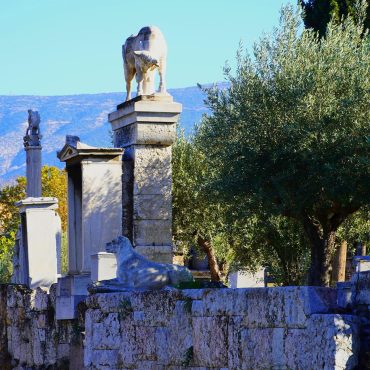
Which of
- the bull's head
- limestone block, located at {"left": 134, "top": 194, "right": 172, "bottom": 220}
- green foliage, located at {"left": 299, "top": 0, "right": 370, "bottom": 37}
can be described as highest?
green foliage, located at {"left": 299, "top": 0, "right": 370, "bottom": 37}

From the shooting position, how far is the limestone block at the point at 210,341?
9961 millimetres

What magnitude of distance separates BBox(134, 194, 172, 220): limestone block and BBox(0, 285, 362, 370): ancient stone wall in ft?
9.32

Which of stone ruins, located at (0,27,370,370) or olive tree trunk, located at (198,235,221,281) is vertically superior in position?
stone ruins, located at (0,27,370,370)

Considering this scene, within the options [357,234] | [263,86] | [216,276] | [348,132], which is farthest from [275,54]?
[216,276]

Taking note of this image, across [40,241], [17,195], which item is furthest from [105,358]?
[17,195]

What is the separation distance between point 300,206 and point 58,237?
4767 millimetres

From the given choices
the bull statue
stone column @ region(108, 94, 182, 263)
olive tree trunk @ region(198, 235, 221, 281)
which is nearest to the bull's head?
the bull statue

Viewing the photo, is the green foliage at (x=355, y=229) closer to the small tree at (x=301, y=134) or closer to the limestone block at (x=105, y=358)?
the small tree at (x=301, y=134)

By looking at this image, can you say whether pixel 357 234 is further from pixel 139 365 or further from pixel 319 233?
pixel 139 365

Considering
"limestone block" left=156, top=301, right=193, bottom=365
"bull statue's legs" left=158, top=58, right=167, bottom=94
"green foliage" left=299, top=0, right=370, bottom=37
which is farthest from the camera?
"green foliage" left=299, top=0, right=370, bottom=37

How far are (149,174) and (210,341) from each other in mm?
7920

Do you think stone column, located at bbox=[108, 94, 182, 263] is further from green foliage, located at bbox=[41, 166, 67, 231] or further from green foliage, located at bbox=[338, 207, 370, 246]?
green foliage, located at bbox=[41, 166, 67, 231]

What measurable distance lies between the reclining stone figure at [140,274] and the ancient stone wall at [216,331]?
0.33 m

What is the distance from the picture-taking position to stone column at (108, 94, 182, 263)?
Result: 17828 millimetres
